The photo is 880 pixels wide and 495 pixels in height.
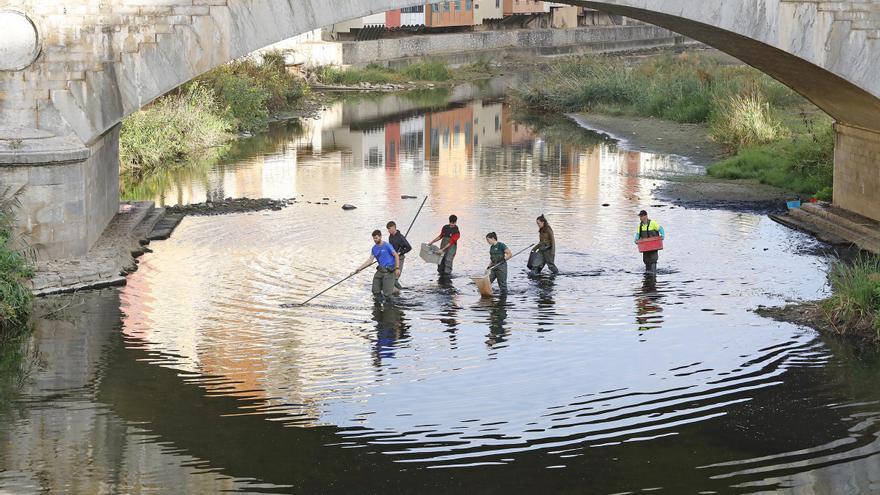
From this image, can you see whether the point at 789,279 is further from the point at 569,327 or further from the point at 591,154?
the point at 591,154

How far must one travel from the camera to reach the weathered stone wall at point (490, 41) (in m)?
74.2

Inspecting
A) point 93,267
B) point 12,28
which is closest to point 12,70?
point 12,28

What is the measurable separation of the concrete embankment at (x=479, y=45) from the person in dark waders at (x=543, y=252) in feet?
143

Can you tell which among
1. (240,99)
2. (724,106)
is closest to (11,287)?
(724,106)

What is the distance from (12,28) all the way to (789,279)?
12.3 meters

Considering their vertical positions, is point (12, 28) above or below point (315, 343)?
above

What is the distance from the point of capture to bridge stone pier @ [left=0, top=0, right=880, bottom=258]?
66.6ft

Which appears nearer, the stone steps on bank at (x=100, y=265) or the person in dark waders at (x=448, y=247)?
the stone steps on bank at (x=100, y=265)

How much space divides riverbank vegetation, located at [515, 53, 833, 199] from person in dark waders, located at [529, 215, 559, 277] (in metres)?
9.47

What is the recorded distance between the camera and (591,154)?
39.9 m

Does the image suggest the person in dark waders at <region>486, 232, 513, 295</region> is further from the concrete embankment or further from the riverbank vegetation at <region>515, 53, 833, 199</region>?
the concrete embankment

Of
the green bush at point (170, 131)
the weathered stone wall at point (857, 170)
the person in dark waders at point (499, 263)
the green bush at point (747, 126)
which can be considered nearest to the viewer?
the person in dark waders at point (499, 263)

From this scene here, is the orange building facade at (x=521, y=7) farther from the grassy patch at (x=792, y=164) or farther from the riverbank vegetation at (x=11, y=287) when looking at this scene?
the riverbank vegetation at (x=11, y=287)

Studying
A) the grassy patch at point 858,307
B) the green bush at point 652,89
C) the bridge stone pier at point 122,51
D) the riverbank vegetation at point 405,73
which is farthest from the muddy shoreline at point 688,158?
the riverbank vegetation at point 405,73
